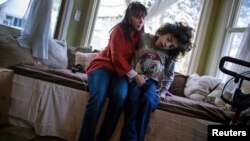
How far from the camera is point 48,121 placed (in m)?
1.93

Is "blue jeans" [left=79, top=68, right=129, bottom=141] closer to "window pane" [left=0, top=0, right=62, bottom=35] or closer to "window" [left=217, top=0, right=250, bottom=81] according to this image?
"window pane" [left=0, top=0, right=62, bottom=35]

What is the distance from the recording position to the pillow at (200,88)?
2.47 m

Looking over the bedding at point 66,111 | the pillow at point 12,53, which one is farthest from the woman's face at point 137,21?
the pillow at point 12,53

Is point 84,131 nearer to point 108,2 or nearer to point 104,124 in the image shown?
point 104,124

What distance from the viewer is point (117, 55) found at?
1852 mm

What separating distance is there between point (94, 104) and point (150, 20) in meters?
1.85

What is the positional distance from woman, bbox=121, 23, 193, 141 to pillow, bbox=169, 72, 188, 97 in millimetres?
641

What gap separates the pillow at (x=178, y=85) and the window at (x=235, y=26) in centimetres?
54

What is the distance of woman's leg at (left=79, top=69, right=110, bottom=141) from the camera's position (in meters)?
1.69

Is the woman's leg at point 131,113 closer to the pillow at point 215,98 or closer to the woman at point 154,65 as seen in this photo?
the woman at point 154,65

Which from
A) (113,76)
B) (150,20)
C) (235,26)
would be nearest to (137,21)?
(113,76)

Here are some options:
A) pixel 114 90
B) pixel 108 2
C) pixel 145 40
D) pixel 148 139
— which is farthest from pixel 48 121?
pixel 108 2

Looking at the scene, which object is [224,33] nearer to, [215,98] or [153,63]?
[215,98]

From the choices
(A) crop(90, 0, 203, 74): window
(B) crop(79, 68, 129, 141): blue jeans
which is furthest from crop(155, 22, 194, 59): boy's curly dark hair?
(A) crop(90, 0, 203, 74): window
